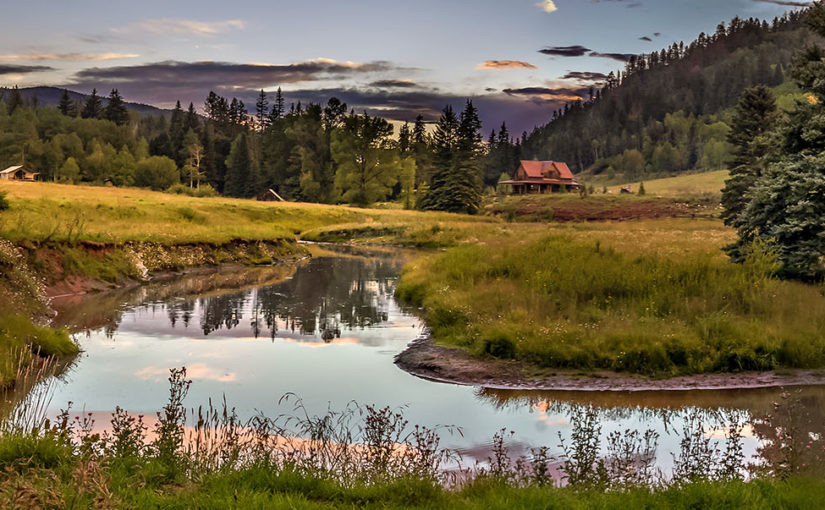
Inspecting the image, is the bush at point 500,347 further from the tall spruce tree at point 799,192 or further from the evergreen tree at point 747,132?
the evergreen tree at point 747,132

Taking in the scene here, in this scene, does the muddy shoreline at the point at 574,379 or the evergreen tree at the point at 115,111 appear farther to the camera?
the evergreen tree at the point at 115,111

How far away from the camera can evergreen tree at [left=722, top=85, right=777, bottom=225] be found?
48.0m

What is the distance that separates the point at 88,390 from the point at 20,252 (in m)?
12.3

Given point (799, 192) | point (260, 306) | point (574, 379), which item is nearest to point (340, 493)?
point (574, 379)

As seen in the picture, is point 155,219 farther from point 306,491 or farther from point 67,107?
point 67,107

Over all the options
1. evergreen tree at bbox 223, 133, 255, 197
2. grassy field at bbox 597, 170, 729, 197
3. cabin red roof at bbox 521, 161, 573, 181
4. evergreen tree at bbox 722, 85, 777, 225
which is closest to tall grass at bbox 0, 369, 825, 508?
evergreen tree at bbox 722, 85, 777, 225

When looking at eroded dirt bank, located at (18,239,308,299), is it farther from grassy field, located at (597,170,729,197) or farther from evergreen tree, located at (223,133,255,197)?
grassy field, located at (597,170,729,197)

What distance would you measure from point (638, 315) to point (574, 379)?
3669 mm

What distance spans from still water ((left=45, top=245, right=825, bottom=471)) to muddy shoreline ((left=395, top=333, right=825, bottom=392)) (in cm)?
32

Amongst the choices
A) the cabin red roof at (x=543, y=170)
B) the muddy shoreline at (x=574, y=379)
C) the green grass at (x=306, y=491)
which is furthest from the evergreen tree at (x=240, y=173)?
the green grass at (x=306, y=491)

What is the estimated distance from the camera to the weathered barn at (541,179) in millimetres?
120000

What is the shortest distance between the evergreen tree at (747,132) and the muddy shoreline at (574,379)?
36748mm

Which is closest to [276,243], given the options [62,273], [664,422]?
[62,273]

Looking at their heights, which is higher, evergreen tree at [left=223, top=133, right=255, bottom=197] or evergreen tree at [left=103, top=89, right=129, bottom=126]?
evergreen tree at [left=103, top=89, right=129, bottom=126]
